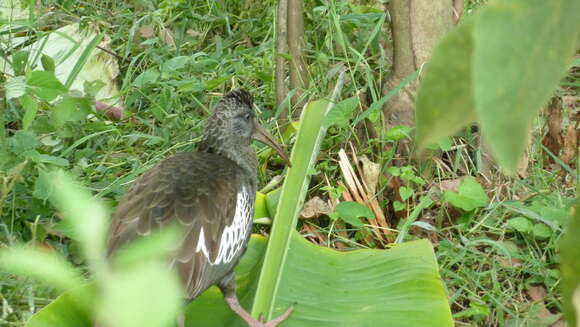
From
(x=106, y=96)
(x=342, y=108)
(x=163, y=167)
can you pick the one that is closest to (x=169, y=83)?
(x=106, y=96)

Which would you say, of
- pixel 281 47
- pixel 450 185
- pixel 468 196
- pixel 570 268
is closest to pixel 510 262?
pixel 468 196

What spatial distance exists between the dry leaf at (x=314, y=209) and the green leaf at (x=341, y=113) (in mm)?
394

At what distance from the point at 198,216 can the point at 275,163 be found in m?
1.49

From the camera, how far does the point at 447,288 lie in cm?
355

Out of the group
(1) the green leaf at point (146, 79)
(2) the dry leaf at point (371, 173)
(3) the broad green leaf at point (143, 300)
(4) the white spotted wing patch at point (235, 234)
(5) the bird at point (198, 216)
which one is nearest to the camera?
(3) the broad green leaf at point (143, 300)

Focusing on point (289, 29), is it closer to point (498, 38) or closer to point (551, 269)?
point (551, 269)

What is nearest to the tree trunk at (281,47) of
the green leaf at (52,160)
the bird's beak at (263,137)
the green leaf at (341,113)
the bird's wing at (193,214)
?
the bird's beak at (263,137)

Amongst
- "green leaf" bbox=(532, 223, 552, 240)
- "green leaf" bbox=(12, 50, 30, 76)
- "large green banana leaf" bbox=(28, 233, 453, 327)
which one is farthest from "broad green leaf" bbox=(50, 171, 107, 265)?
"green leaf" bbox=(12, 50, 30, 76)

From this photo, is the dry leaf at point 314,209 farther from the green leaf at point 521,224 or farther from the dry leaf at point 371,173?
the green leaf at point 521,224

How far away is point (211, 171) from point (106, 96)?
1953 mm

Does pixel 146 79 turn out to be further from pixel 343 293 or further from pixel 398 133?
pixel 343 293

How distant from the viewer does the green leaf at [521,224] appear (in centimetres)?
363

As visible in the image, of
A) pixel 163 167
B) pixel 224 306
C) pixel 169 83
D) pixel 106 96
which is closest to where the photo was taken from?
pixel 163 167

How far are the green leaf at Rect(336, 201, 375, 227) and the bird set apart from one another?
17.9 inches
